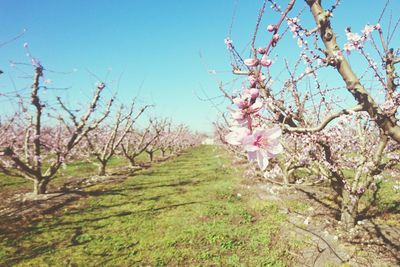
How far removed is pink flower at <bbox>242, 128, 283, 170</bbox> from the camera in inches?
55.4

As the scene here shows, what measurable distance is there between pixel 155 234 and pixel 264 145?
22.1ft

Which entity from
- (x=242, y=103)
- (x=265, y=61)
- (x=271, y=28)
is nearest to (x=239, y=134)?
(x=242, y=103)

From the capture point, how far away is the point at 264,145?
1476 mm

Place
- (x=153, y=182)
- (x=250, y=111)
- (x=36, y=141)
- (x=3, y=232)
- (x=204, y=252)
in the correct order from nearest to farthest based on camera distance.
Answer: (x=250, y=111) → (x=204, y=252) → (x=3, y=232) → (x=36, y=141) → (x=153, y=182)

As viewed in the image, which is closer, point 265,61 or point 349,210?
point 265,61

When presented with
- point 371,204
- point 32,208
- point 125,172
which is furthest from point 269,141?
point 125,172

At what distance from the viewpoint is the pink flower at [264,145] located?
1.41 metres

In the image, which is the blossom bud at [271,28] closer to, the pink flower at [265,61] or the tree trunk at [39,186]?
the pink flower at [265,61]

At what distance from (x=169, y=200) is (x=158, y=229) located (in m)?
3.20

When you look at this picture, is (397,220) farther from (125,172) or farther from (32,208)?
(125,172)

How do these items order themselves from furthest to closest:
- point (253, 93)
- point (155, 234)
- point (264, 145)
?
point (155, 234) → point (264, 145) → point (253, 93)

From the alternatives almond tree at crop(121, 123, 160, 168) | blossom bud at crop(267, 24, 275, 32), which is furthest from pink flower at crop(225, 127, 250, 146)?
almond tree at crop(121, 123, 160, 168)

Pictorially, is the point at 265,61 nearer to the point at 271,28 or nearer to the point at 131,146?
the point at 271,28

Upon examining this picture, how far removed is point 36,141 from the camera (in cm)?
1074
